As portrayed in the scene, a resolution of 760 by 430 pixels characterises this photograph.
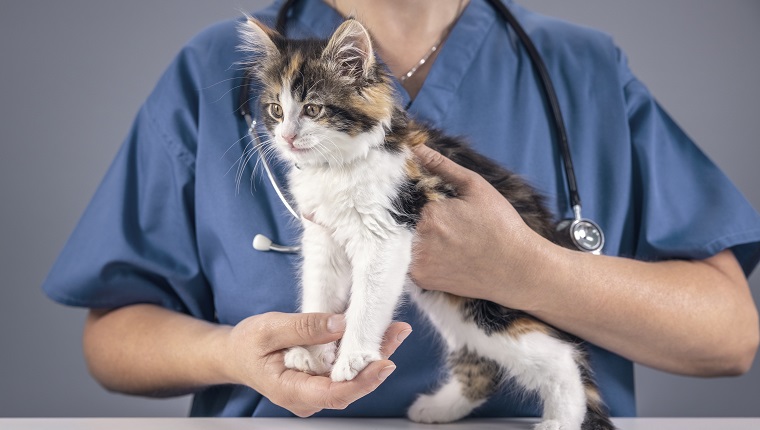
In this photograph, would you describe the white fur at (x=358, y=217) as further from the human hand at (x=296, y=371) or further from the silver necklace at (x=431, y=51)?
the silver necklace at (x=431, y=51)

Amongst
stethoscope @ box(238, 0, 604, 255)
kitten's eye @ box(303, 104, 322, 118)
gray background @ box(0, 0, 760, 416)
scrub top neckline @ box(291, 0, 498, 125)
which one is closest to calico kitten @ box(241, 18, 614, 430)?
kitten's eye @ box(303, 104, 322, 118)

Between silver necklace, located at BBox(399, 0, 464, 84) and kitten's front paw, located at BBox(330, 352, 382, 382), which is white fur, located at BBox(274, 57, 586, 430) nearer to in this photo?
kitten's front paw, located at BBox(330, 352, 382, 382)

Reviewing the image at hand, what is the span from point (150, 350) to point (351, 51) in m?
0.76

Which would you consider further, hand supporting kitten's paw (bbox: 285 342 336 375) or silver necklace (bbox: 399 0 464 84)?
silver necklace (bbox: 399 0 464 84)

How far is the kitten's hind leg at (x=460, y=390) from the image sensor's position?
1413 millimetres

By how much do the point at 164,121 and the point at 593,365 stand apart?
3.17 feet

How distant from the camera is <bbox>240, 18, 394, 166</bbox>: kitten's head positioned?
1.14 m

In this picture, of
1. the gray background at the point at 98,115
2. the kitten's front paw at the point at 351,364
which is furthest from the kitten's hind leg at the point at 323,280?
the gray background at the point at 98,115

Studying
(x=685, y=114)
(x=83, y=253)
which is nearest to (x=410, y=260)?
(x=83, y=253)

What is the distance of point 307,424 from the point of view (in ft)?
4.52

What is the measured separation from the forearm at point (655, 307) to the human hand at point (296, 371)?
0.92ft

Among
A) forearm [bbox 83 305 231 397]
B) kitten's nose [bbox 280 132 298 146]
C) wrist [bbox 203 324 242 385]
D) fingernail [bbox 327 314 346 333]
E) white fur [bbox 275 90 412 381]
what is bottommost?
forearm [bbox 83 305 231 397]

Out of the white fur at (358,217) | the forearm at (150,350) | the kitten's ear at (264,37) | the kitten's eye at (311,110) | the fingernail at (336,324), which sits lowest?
the forearm at (150,350)

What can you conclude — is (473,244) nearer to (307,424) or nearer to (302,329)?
(302,329)
